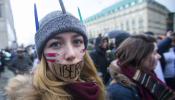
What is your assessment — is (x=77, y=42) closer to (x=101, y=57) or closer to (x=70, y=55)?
(x=70, y=55)

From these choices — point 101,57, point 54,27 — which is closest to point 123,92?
point 54,27

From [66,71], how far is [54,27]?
0.80ft

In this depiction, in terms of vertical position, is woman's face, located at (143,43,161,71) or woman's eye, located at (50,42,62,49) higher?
woman's eye, located at (50,42,62,49)

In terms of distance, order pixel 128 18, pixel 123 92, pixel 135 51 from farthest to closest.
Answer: pixel 128 18 → pixel 135 51 → pixel 123 92

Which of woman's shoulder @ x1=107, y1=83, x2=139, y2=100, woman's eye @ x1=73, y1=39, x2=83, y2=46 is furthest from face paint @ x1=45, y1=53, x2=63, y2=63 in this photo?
woman's shoulder @ x1=107, y1=83, x2=139, y2=100

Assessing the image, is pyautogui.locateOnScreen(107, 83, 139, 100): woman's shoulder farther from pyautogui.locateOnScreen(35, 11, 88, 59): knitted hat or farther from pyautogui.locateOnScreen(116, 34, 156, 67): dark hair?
pyautogui.locateOnScreen(35, 11, 88, 59): knitted hat

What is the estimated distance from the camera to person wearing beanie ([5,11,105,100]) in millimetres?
2102

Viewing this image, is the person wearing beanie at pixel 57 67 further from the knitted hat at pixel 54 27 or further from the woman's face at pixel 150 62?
the woman's face at pixel 150 62

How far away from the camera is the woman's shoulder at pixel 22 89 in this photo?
2.08m

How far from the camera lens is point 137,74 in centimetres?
302

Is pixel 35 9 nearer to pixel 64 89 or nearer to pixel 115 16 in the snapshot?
pixel 64 89

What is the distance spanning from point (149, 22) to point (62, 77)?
145 ft

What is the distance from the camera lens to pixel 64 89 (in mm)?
2123

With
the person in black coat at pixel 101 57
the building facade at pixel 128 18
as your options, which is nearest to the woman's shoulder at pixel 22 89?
the person in black coat at pixel 101 57
